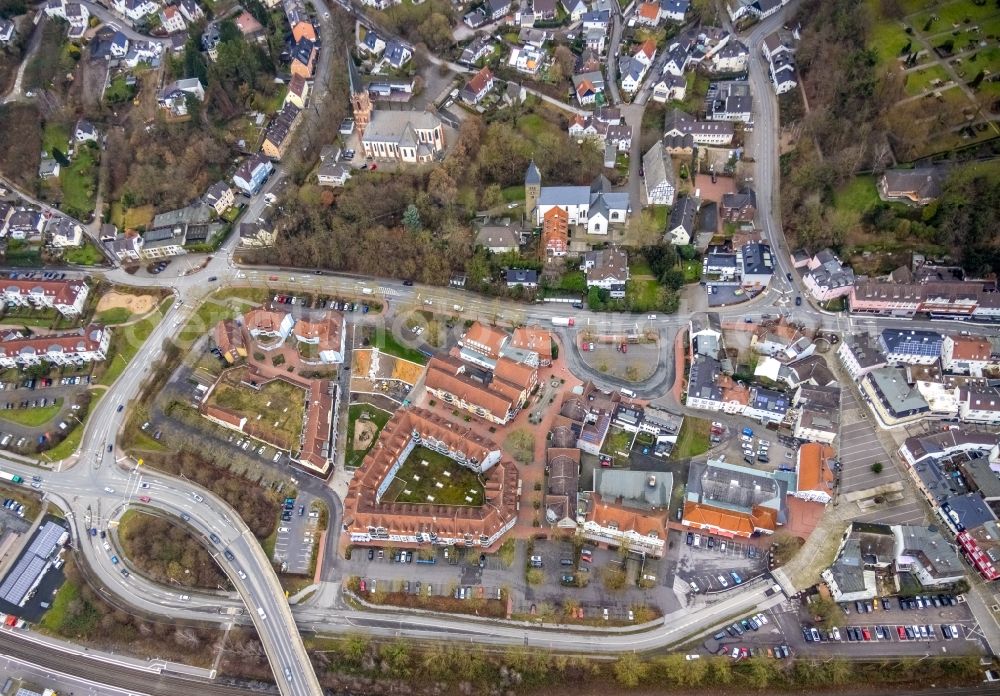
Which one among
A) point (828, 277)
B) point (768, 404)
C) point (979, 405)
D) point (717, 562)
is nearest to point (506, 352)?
point (768, 404)

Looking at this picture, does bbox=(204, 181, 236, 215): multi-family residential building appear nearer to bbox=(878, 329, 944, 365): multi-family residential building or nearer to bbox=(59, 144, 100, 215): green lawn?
bbox=(59, 144, 100, 215): green lawn

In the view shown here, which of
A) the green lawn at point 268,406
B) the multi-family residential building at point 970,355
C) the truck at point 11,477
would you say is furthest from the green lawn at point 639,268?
the truck at point 11,477

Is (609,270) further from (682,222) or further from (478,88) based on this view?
(478,88)

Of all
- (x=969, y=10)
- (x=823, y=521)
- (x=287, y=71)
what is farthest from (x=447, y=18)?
(x=823, y=521)

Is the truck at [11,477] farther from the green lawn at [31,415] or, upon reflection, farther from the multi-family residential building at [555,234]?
the multi-family residential building at [555,234]

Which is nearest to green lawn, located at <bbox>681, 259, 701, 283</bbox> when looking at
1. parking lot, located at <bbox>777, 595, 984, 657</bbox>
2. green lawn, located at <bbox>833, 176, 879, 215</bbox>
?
green lawn, located at <bbox>833, 176, 879, 215</bbox>

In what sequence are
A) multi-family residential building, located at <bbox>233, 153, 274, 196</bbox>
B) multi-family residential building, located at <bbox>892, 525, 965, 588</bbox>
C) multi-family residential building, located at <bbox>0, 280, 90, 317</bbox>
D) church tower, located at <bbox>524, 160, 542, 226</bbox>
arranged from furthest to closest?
multi-family residential building, located at <bbox>233, 153, 274, 196</bbox>, multi-family residential building, located at <bbox>0, 280, 90, 317</bbox>, church tower, located at <bbox>524, 160, 542, 226</bbox>, multi-family residential building, located at <bbox>892, 525, 965, 588</bbox>

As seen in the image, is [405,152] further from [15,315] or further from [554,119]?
[15,315]
